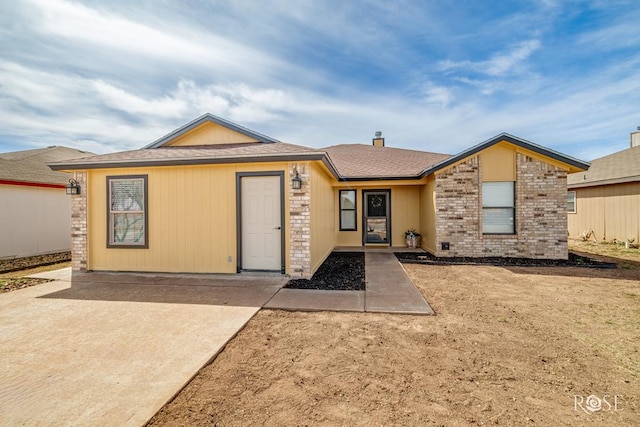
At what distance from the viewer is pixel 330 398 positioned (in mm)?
2320

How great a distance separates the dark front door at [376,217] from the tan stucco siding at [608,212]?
9.51 meters

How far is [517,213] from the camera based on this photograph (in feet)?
28.7

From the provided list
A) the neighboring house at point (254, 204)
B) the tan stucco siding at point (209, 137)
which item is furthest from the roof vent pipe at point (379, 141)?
the tan stucco siding at point (209, 137)

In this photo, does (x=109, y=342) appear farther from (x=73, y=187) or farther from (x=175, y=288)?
(x=73, y=187)

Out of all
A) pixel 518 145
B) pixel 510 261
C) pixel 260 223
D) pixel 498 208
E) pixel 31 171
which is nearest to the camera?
pixel 260 223

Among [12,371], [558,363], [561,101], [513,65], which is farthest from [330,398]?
[561,101]

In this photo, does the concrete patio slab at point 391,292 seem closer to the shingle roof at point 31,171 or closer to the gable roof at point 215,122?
the gable roof at point 215,122

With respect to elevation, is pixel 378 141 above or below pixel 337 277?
above

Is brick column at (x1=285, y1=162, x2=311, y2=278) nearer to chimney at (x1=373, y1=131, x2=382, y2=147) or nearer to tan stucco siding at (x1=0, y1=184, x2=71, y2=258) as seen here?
tan stucco siding at (x1=0, y1=184, x2=71, y2=258)

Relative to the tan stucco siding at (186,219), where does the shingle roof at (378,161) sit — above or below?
above

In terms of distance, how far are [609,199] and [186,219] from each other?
16502 millimetres

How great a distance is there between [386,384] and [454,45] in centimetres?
988

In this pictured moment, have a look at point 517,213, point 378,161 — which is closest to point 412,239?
point 517,213

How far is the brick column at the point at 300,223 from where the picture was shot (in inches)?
243
